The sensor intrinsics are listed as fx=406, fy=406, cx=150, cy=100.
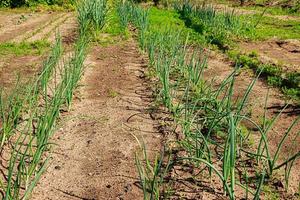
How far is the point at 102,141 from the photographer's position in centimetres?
378

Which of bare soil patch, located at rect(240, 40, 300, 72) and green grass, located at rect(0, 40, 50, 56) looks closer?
bare soil patch, located at rect(240, 40, 300, 72)

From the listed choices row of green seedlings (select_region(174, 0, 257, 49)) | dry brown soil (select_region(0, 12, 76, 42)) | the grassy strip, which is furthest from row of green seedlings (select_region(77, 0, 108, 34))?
the grassy strip

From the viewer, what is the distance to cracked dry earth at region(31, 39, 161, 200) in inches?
116

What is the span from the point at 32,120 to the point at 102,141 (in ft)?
2.65

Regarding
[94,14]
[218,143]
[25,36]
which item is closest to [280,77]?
[218,143]

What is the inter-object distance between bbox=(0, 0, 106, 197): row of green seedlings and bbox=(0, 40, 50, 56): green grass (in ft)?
3.58

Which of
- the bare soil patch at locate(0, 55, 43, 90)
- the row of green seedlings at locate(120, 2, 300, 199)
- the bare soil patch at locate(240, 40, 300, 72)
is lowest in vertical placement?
the bare soil patch at locate(0, 55, 43, 90)

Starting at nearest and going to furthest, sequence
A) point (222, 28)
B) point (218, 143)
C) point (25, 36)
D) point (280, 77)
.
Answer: point (218, 143) → point (280, 77) → point (25, 36) → point (222, 28)

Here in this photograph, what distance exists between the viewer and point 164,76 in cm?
388

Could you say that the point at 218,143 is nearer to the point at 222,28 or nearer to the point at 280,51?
the point at 280,51

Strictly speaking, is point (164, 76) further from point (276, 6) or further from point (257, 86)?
point (276, 6)

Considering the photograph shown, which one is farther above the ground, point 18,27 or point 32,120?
point 32,120

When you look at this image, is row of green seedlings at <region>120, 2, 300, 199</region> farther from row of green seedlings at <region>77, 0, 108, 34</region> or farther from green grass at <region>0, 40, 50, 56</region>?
row of green seedlings at <region>77, 0, 108, 34</region>

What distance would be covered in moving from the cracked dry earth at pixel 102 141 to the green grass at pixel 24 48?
243 cm
